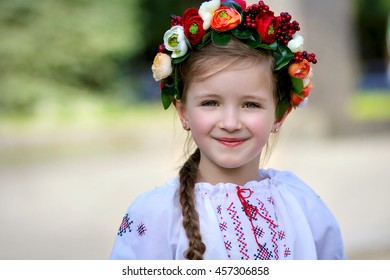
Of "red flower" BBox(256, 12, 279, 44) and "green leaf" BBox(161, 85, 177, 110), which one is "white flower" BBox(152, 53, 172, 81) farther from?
"red flower" BBox(256, 12, 279, 44)

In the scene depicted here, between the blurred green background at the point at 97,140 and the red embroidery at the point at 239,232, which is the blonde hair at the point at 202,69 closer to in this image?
the red embroidery at the point at 239,232

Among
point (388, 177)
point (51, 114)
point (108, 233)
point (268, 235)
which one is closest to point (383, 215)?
point (388, 177)

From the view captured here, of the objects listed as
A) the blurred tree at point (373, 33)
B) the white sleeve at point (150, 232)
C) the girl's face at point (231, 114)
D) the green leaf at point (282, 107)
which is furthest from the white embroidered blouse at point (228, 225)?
the blurred tree at point (373, 33)

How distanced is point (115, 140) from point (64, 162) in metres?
1.07

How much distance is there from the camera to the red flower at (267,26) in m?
2.39

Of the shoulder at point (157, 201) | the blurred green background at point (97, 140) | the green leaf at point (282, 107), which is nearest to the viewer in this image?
the shoulder at point (157, 201)

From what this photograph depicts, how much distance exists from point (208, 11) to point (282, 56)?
0.30m

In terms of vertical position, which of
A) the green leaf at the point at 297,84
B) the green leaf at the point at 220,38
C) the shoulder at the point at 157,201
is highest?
the green leaf at the point at 220,38

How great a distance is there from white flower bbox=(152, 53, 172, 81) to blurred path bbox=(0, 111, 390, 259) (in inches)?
64.8

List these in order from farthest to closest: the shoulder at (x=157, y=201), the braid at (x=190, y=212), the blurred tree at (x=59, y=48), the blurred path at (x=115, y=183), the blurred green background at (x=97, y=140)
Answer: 1. the blurred tree at (x=59, y=48)
2. the blurred green background at (x=97, y=140)
3. the blurred path at (x=115, y=183)
4. the shoulder at (x=157, y=201)
5. the braid at (x=190, y=212)

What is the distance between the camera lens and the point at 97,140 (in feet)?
34.8

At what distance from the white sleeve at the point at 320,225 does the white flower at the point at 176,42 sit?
2.10 feet

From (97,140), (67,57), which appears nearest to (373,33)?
(67,57)

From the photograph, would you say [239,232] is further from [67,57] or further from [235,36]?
[67,57]
